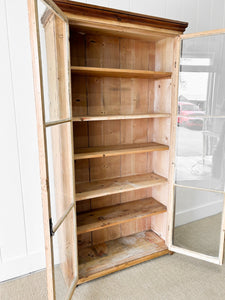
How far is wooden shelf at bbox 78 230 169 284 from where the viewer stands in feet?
6.11

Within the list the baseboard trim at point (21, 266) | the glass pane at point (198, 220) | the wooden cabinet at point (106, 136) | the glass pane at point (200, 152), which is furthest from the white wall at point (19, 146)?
the glass pane at point (198, 220)

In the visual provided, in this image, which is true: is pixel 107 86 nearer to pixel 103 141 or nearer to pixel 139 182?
pixel 103 141

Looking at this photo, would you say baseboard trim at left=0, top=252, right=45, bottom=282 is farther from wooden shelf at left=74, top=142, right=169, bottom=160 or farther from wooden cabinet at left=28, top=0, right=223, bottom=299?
wooden shelf at left=74, top=142, right=169, bottom=160

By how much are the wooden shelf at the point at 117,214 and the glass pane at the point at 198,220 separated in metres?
0.25

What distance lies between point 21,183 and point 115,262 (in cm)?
103

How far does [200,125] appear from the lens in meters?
1.87

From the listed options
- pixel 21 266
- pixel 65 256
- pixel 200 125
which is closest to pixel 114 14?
pixel 200 125

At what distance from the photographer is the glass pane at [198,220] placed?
2.15 metres

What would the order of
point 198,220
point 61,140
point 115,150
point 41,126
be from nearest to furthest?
point 41,126, point 61,140, point 115,150, point 198,220

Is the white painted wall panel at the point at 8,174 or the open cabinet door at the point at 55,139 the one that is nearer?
the open cabinet door at the point at 55,139

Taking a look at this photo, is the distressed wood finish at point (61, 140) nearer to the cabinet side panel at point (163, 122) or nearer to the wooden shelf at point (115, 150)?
the wooden shelf at point (115, 150)

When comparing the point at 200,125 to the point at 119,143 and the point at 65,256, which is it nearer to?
the point at 119,143

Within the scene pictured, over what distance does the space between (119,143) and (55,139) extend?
687mm

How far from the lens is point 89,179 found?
2004mm
